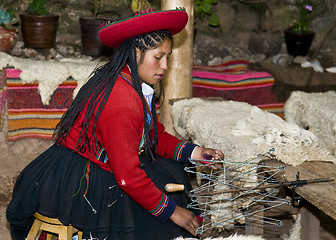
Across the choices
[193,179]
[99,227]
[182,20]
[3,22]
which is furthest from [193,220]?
[3,22]

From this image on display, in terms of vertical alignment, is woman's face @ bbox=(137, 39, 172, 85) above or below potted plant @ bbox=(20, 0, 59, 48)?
above

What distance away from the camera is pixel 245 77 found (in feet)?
16.4

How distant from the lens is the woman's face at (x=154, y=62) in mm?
2455

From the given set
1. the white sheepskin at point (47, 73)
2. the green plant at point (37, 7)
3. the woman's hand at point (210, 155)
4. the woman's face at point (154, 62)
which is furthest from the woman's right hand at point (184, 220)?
the green plant at point (37, 7)

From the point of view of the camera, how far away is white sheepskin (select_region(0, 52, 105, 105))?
4.57 meters

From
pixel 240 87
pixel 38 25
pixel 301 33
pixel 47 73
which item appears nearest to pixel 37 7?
pixel 38 25

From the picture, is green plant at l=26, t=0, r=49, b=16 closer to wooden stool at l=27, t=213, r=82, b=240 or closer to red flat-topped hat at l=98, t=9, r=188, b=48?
red flat-topped hat at l=98, t=9, r=188, b=48

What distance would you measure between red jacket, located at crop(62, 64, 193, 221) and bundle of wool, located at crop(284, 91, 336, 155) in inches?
60.5

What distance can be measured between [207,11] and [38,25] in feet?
6.87

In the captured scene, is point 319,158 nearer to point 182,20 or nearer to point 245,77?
point 182,20

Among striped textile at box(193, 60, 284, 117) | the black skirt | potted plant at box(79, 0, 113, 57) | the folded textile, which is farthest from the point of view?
potted plant at box(79, 0, 113, 57)

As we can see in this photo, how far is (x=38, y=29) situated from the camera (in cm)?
539

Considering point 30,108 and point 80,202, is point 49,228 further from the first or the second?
point 30,108

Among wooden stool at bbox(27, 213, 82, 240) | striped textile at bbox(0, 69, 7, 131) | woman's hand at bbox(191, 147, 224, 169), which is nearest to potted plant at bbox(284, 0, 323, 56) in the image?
striped textile at bbox(0, 69, 7, 131)
